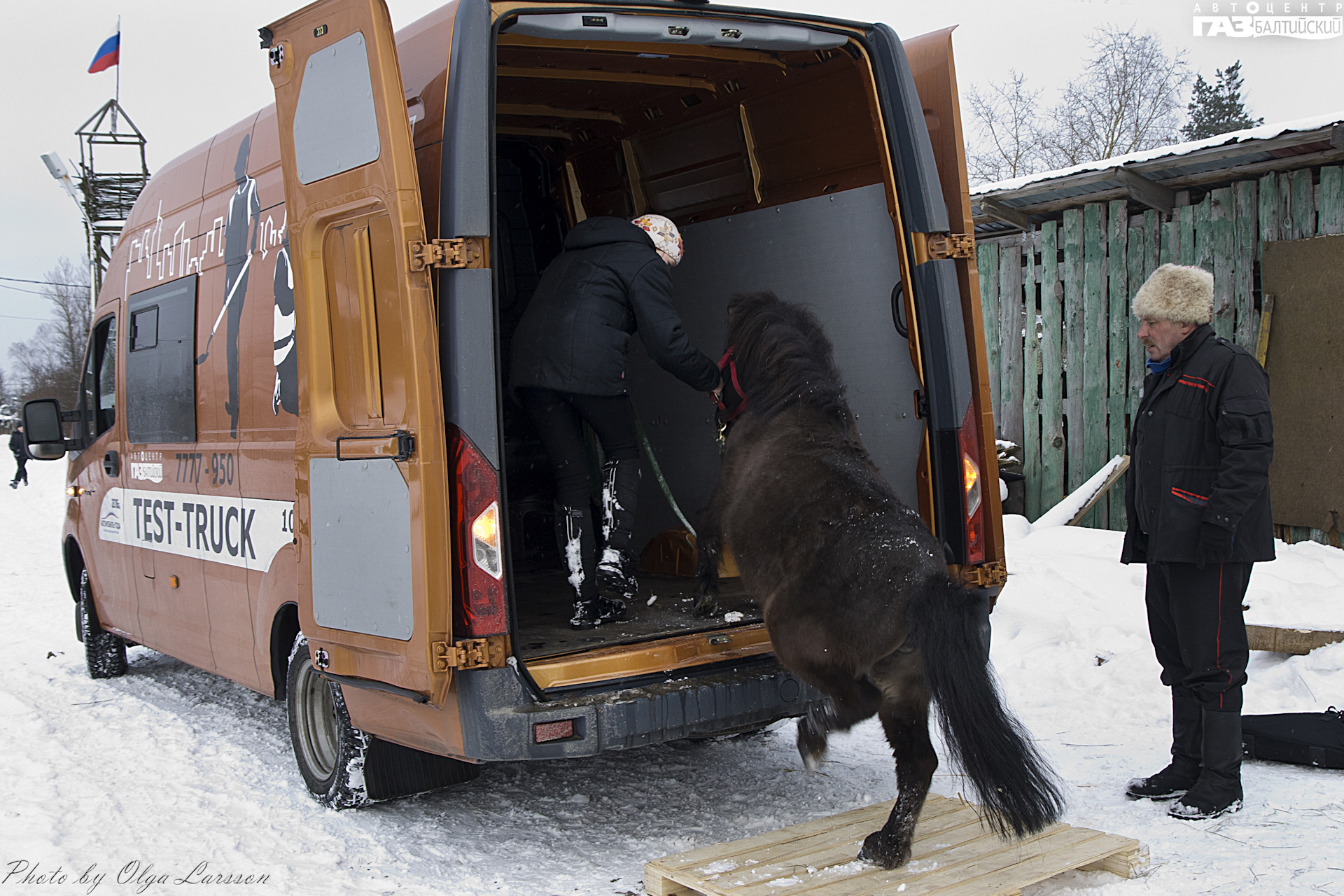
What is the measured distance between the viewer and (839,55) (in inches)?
163

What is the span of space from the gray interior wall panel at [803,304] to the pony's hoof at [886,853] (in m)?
1.51

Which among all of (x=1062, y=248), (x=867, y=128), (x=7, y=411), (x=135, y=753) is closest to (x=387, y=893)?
(x=135, y=753)

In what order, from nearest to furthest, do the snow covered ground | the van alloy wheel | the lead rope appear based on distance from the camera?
the snow covered ground < the van alloy wheel < the lead rope

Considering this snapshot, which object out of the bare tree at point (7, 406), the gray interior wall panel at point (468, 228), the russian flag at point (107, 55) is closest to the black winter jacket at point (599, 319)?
the gray interior wall panel at point (468, 228)

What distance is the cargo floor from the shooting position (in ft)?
12.0

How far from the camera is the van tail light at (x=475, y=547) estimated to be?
2.95 metres

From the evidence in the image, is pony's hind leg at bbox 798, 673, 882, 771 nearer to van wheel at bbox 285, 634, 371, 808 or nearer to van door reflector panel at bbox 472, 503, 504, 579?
van door reflector panel at bbox 472, 503, 504, 579

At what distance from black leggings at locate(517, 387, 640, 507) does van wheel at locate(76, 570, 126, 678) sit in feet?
12.0

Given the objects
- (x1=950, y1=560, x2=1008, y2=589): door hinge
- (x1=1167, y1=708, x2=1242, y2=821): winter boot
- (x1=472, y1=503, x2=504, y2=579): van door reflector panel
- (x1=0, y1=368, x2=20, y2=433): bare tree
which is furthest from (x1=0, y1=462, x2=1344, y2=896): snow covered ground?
(x1=0, y1=368, x2=20, y2=433): bare tree

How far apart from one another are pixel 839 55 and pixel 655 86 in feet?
3.52

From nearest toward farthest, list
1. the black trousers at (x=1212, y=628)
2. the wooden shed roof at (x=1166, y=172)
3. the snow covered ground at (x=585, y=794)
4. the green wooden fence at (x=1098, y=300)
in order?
the snow covered ground at (x=585, y=794)
the black trousers at (x=1212, y=628)
the wooden shed roof at (x=1166, y=172)
the green wooden fence at (x=1098, y=300)

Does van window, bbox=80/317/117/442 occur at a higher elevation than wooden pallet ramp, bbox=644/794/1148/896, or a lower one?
higher

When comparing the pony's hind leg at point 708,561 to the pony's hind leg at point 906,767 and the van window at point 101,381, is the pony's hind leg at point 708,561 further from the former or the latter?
the van window at point 101,381

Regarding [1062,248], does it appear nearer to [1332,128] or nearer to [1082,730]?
[1332,128]
